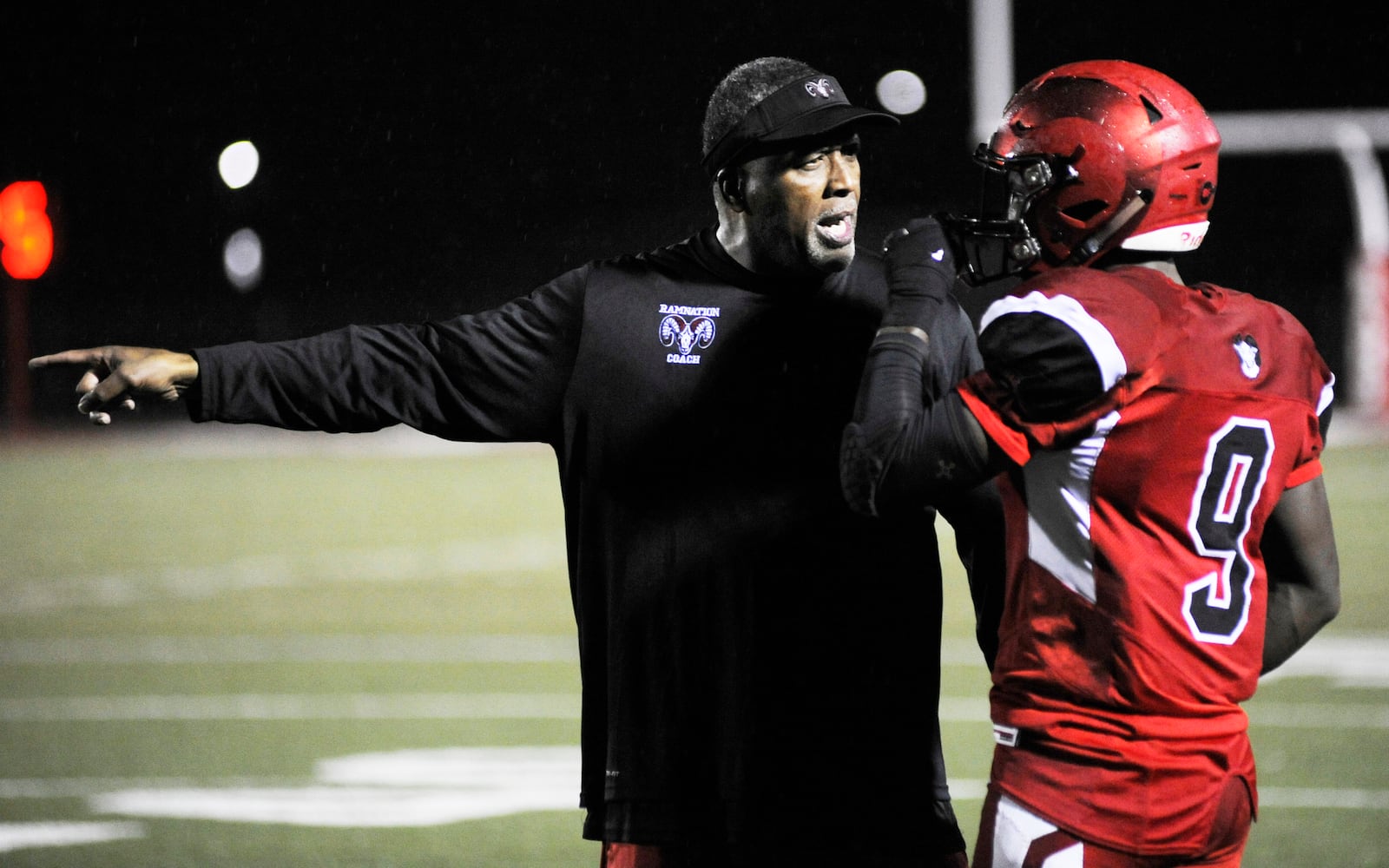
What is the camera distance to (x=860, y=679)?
303cm

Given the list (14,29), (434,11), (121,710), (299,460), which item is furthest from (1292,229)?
(121,710)

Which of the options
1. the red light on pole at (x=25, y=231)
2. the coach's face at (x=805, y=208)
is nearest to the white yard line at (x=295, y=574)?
the coach's face at (x=805, y=208)

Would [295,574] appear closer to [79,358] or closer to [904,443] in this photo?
[79,358]

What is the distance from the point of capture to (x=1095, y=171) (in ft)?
8.64

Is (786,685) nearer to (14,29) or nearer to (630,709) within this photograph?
(630,709)

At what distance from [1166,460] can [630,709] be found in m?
1.09

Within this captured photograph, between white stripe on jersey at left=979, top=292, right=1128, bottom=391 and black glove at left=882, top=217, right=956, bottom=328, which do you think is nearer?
white stripe on jersey at left=979, top=292, right=1128, bottom=391

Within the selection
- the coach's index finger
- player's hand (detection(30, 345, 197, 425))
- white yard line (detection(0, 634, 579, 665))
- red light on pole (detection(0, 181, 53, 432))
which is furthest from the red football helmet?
red light on pole (detection(0, 181, 53, 432))

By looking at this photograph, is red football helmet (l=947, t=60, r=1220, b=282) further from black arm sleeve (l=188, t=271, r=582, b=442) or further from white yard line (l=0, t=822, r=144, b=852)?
white yard line (l=0, t=822, r=144, b=852)

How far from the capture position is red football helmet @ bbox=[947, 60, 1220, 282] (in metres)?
2.63

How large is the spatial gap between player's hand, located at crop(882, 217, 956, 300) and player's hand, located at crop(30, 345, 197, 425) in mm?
1219

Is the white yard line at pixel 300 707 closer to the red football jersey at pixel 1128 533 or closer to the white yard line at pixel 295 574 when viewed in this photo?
the white yard line at pixel 295 574

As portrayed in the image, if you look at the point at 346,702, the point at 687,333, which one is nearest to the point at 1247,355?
the point at 687,333

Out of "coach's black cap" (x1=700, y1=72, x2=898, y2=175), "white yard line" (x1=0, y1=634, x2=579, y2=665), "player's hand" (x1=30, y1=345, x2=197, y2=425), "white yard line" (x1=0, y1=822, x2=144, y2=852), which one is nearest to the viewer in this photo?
"player's hand" (x1=30, y1=345, x2=197, y2=425)
